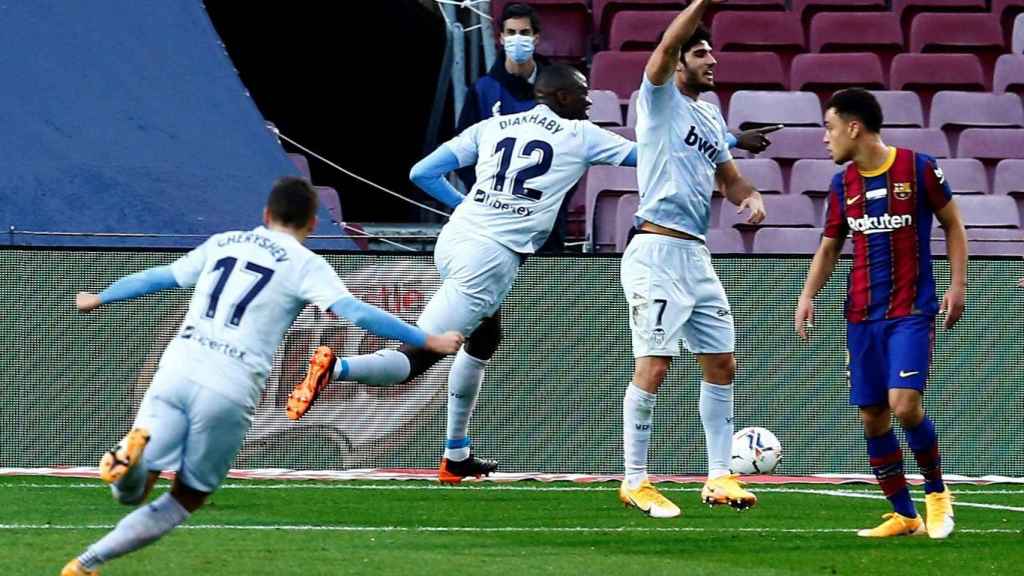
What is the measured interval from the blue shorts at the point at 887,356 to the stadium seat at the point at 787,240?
5.28m

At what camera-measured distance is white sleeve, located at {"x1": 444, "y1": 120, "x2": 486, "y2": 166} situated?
9.24 meters

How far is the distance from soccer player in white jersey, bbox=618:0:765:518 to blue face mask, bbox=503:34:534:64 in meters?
2.35

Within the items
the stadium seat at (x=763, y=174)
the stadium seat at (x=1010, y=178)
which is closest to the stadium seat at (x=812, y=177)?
the stadium seat at (x=763, y=174)

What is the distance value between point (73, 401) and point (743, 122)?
6.31 meters

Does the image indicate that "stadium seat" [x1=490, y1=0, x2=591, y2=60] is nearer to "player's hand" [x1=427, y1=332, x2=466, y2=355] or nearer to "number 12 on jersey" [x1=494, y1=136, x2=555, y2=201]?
"number 12 on jersey" [x1=494, y1=136, x2=555, y2=201]

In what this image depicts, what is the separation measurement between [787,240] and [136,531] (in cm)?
838

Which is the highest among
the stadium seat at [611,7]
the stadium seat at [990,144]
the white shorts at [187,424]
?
the stadium seat at [611,7]

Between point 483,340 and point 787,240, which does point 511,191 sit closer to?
point 483,340

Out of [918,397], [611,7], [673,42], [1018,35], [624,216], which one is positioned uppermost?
[611,7]

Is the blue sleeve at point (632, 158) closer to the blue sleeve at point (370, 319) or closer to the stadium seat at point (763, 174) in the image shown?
the blue sleeve at point (370, 319)

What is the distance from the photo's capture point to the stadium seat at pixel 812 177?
14289 millimetres

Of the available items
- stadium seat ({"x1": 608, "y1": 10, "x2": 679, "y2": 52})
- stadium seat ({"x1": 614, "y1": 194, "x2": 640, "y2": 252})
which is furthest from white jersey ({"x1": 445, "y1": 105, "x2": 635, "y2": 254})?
stadium seat ({"x1": 608, "y1": 10, "x2": 679, "y2": 52})

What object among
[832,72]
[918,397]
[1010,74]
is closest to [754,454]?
[918,397]

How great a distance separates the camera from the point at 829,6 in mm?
16953
